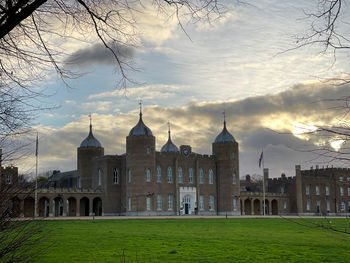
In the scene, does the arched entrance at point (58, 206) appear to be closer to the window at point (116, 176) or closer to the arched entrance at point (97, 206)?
the arched entrance at point (97, 206)

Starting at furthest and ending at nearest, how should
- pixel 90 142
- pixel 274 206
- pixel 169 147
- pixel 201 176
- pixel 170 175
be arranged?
1. pixel 274 206
2. pixel 169 147
3. pixel 90 142
4. pixel 201 176
5. pixel 170 175

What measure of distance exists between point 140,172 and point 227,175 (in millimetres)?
14297

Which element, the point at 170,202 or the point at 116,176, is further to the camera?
the point at 116,176

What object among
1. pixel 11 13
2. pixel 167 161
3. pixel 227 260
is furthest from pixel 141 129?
pixel 11 13

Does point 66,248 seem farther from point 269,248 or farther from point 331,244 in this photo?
point 331,244

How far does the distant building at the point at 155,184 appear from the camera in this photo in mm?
62375

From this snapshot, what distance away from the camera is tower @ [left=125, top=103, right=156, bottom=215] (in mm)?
61938

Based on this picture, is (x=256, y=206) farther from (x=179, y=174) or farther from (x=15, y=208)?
(x=15, y=208)

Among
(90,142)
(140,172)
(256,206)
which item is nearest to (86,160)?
(90,142)

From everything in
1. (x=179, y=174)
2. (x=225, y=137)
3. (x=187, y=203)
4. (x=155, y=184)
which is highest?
(x=225, y=137)

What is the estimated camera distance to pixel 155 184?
63969 millimetres

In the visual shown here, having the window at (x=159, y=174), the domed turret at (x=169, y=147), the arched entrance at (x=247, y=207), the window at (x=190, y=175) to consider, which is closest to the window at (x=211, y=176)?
the window at (x=190, y=175)

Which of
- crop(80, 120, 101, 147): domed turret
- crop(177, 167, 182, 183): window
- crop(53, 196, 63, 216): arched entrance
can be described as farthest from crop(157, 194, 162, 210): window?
crop(80, 120, 101, 147): domed turret

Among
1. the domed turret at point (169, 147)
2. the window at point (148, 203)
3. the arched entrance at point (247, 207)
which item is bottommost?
the arched entrance at point (247, 207)
